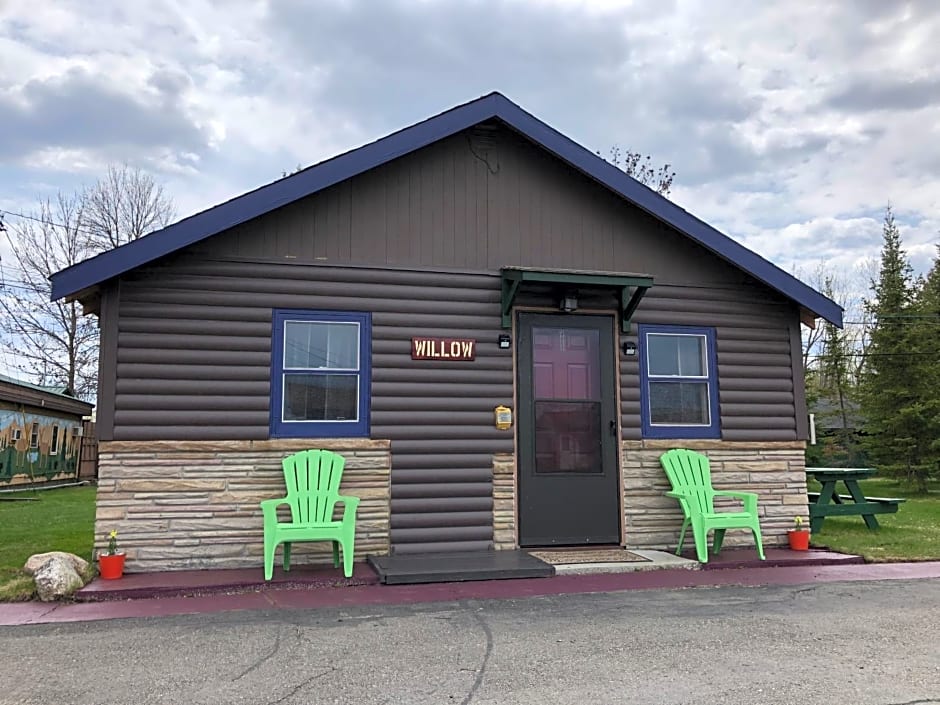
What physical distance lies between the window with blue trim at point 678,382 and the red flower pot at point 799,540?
115cm

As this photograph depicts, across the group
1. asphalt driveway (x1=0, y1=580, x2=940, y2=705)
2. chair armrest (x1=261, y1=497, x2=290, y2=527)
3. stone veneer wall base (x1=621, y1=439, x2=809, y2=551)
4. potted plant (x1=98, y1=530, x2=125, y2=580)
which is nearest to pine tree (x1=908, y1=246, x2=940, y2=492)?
stone veneer wall base (x1=621, y1=439, x2=809, y2=551)

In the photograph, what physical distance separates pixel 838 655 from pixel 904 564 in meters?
3.52

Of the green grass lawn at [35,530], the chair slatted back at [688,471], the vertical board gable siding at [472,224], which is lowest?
the green grass lawn at [35,530]

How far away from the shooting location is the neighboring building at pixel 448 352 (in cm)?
625

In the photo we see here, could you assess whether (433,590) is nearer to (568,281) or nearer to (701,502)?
(701,502)

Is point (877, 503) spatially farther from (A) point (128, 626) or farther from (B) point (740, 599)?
(A) point (128, 626)

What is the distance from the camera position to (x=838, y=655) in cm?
403

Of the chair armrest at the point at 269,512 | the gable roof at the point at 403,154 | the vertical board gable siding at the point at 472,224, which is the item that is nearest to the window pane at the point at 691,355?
the vertical board gable siding at the point at 472,224

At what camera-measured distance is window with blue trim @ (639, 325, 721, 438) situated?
7426 millimetres

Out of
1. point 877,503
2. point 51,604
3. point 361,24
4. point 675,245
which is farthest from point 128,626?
point 361,24

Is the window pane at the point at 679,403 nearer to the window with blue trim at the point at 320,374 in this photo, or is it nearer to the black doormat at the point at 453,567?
the black doormat at the point at 453,567

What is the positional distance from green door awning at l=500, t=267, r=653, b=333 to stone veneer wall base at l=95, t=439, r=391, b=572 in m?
1.90

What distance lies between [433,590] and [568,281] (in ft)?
9.32

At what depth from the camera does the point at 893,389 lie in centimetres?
1773
